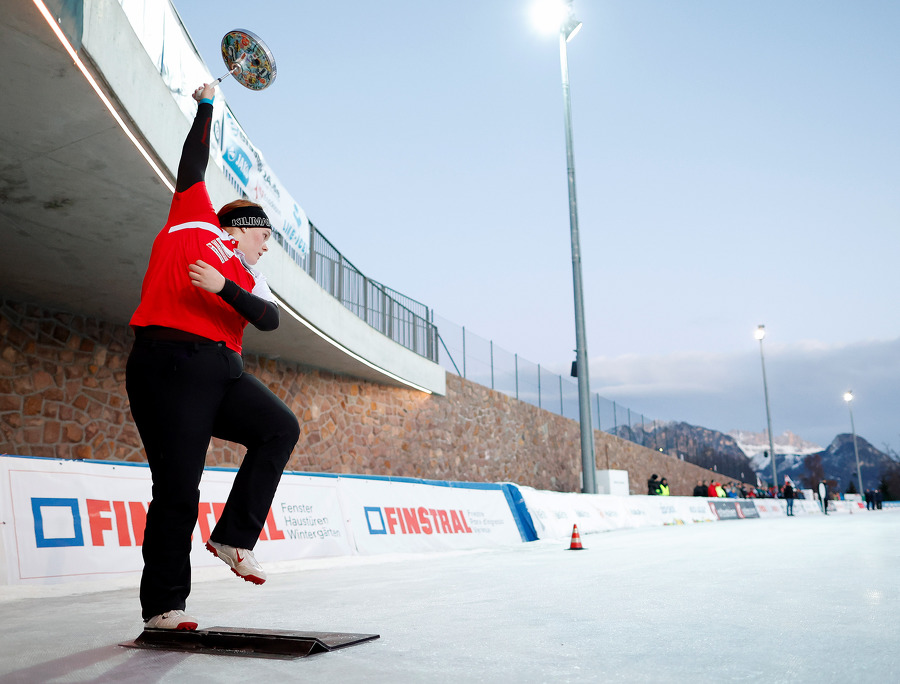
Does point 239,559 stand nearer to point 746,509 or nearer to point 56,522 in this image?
point 56,522

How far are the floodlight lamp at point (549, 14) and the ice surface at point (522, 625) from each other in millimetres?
16028

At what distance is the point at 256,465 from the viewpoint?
9.17ft

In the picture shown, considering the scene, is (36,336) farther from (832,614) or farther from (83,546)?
(832,614)

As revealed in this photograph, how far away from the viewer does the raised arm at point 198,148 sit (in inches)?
115

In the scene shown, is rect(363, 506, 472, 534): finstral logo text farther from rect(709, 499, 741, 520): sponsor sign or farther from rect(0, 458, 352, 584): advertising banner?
rect(709, 499, 741, 520): sponsor sign

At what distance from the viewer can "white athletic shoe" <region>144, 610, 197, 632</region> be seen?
246cm

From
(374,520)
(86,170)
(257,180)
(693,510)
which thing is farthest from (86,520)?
(693,510)

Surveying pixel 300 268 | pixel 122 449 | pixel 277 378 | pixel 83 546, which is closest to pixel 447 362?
pixel 277 378

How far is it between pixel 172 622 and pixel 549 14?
1848 cm

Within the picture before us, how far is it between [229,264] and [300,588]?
282cm

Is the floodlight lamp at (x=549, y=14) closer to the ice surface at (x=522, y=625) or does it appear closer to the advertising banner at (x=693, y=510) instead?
the advertising banner at (x=693, y=510)

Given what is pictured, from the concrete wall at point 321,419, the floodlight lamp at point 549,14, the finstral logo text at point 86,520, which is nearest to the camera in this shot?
the finstral logo text at point 86,520

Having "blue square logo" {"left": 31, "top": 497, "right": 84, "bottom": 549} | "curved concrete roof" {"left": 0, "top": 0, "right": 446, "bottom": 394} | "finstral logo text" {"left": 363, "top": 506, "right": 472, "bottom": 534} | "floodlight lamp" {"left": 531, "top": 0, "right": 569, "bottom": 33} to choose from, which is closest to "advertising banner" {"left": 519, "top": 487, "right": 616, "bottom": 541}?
"finstral logo text" {"left": 363, "top": 506, "right": 472, "bottom": 534}

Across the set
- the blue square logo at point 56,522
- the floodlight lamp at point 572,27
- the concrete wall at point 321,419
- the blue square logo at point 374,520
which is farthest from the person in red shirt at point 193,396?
the floodlight lamp at point 572,27
